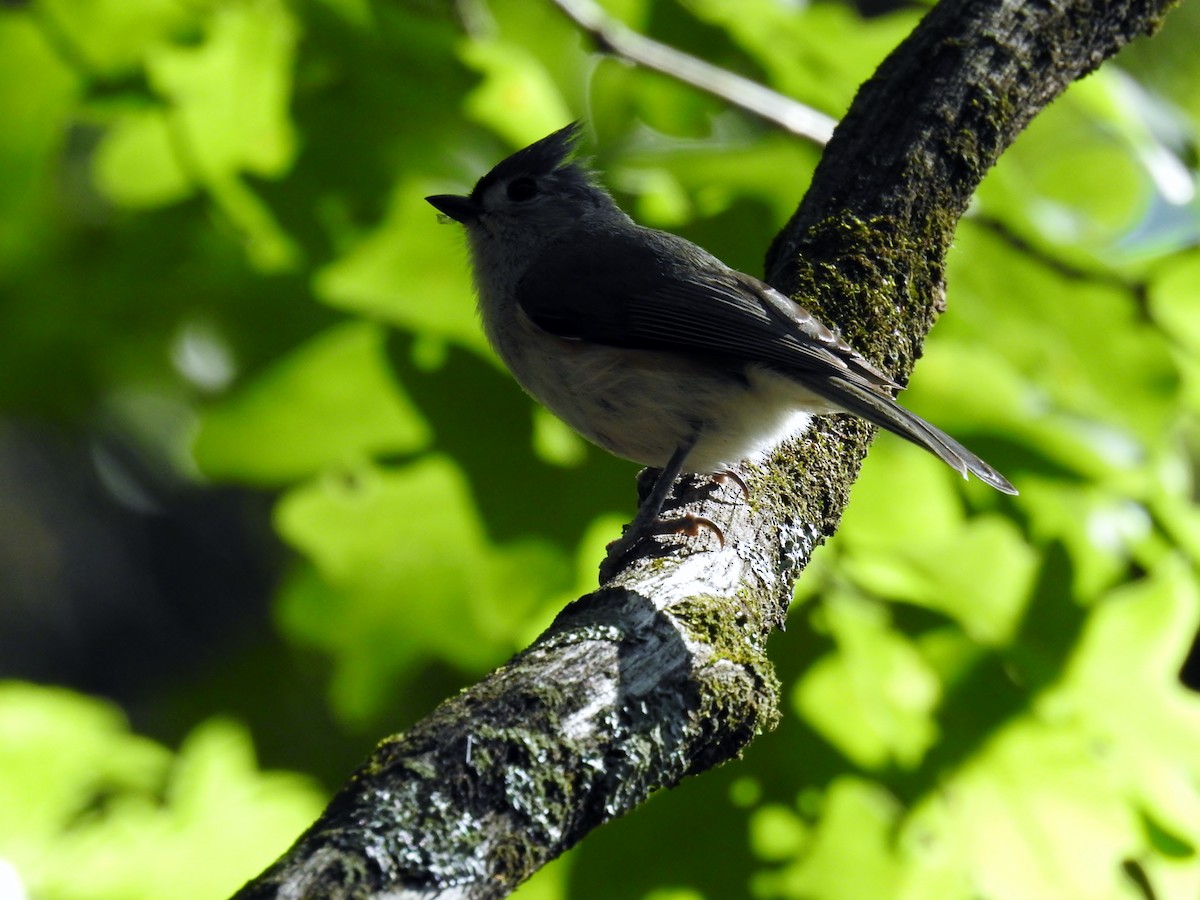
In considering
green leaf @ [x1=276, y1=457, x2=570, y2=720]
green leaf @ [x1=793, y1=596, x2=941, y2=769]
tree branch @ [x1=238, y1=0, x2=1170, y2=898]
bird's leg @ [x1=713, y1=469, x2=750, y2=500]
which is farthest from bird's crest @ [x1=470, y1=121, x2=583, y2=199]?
green leaf @ [x1=793, y1=596, x2=941, y2=769]

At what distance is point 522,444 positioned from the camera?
272cm

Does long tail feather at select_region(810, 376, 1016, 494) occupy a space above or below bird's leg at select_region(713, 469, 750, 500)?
above

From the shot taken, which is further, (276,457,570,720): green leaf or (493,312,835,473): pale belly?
(276,457,570,720): green leaf

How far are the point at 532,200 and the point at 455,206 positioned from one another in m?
0.31

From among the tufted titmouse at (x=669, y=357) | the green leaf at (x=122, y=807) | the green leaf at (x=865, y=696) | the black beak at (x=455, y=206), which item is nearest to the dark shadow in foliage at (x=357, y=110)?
the black beak at (x=455, y=206)

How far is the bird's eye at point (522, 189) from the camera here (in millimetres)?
3367

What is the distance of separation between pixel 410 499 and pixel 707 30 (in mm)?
1470

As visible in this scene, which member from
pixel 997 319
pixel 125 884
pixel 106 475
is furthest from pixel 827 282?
pixel 106 475

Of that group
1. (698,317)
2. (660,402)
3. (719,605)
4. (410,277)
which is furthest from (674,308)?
(719,605)

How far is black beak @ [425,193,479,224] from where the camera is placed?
3.08 meters

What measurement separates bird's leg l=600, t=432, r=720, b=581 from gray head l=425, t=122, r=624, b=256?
104 centimetres

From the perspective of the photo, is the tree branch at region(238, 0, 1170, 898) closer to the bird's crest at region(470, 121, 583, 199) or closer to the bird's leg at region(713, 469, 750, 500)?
the bird's leg at region(713, 469, 750, 500)

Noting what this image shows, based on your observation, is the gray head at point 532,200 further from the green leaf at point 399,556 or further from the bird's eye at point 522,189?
the green leaf at point 399,556

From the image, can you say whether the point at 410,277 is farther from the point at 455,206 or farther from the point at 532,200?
the point at 532,200
